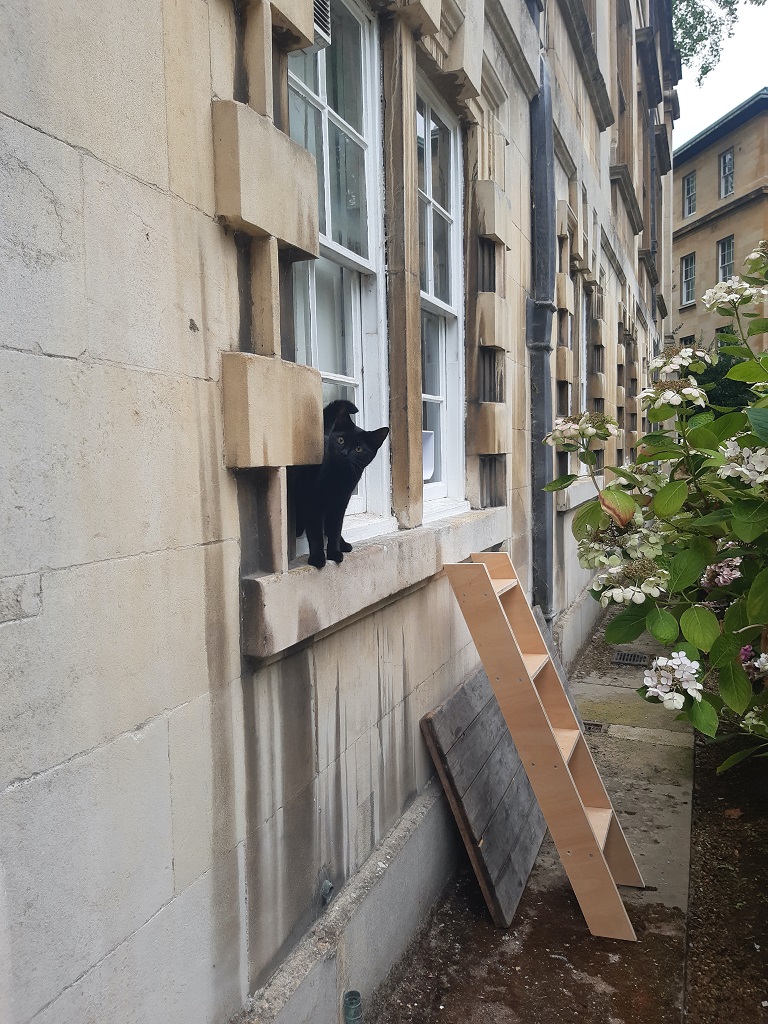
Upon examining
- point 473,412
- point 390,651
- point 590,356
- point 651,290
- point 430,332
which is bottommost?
point 390,651

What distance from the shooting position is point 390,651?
329 centimetres

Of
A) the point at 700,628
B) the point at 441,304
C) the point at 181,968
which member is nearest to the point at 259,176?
the point at 700,628

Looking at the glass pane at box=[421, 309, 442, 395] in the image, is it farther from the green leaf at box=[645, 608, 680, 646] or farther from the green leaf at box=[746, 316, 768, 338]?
the green leaf at box=[645, 608, 680, 646]

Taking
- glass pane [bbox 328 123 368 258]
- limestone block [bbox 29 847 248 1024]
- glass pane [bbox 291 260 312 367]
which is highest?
glass pane [bbox 328 123 368 258]

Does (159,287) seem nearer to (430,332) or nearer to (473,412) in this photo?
(430,332)

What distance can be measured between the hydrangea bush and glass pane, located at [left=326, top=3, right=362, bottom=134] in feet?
5.67

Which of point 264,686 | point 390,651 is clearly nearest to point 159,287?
point 264,686

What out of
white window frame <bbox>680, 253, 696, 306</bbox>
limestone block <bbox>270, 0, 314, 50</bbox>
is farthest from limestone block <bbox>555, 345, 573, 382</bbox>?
white window frame <bbox>680, 253, 696, 306</bbox>

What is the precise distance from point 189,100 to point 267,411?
82cm

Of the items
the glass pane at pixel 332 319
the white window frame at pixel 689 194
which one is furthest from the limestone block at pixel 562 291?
the white window frame at pixel 689 194

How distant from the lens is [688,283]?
34625 mm

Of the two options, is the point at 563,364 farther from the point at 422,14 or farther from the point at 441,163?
the point at 422,14

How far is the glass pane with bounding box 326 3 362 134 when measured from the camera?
3.21m

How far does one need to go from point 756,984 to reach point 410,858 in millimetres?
1467
